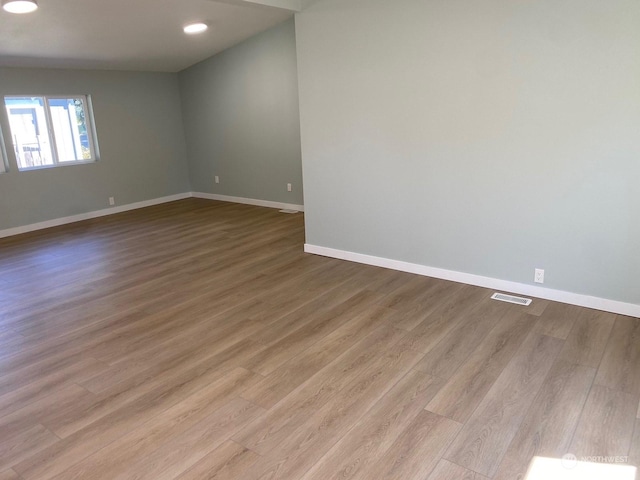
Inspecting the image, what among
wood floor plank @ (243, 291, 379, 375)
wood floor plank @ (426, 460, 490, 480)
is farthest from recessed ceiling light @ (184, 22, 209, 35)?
wood floor plank @ (426, 460, 490, 480)

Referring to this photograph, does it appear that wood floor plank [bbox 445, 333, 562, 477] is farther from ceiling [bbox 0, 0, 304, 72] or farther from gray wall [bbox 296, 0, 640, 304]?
ceiling [bbox 0, 0, 304, 72]

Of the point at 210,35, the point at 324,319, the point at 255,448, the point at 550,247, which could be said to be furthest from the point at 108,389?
the point at 210,35

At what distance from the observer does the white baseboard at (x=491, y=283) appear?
3170 mm

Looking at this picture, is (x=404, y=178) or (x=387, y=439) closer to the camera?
(x=387, y=439)

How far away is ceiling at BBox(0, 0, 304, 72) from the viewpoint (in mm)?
4094

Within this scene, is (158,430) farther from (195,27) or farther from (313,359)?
(195,27)

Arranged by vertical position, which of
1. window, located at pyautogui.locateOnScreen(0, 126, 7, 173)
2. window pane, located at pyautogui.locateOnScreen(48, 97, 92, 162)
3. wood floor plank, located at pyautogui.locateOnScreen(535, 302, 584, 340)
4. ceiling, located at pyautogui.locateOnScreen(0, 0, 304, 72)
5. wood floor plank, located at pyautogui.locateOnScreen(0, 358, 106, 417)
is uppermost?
ceiling, located at pyautogui.locateOnScreen(0, 0, 304, 72)

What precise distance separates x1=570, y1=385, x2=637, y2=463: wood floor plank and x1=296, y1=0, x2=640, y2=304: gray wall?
1.14 m

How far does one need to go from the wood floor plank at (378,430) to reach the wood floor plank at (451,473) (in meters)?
0.23

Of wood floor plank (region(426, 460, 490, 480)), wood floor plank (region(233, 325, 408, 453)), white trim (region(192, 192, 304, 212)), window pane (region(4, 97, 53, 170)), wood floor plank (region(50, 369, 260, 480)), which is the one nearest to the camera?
wood floor plank (region(426, 460, 490, 480))

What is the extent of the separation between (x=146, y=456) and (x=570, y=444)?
1865 mm

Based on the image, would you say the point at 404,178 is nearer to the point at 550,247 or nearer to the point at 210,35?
the point at 550,247

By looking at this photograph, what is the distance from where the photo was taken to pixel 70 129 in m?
6.65

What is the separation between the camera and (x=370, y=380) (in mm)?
2504
